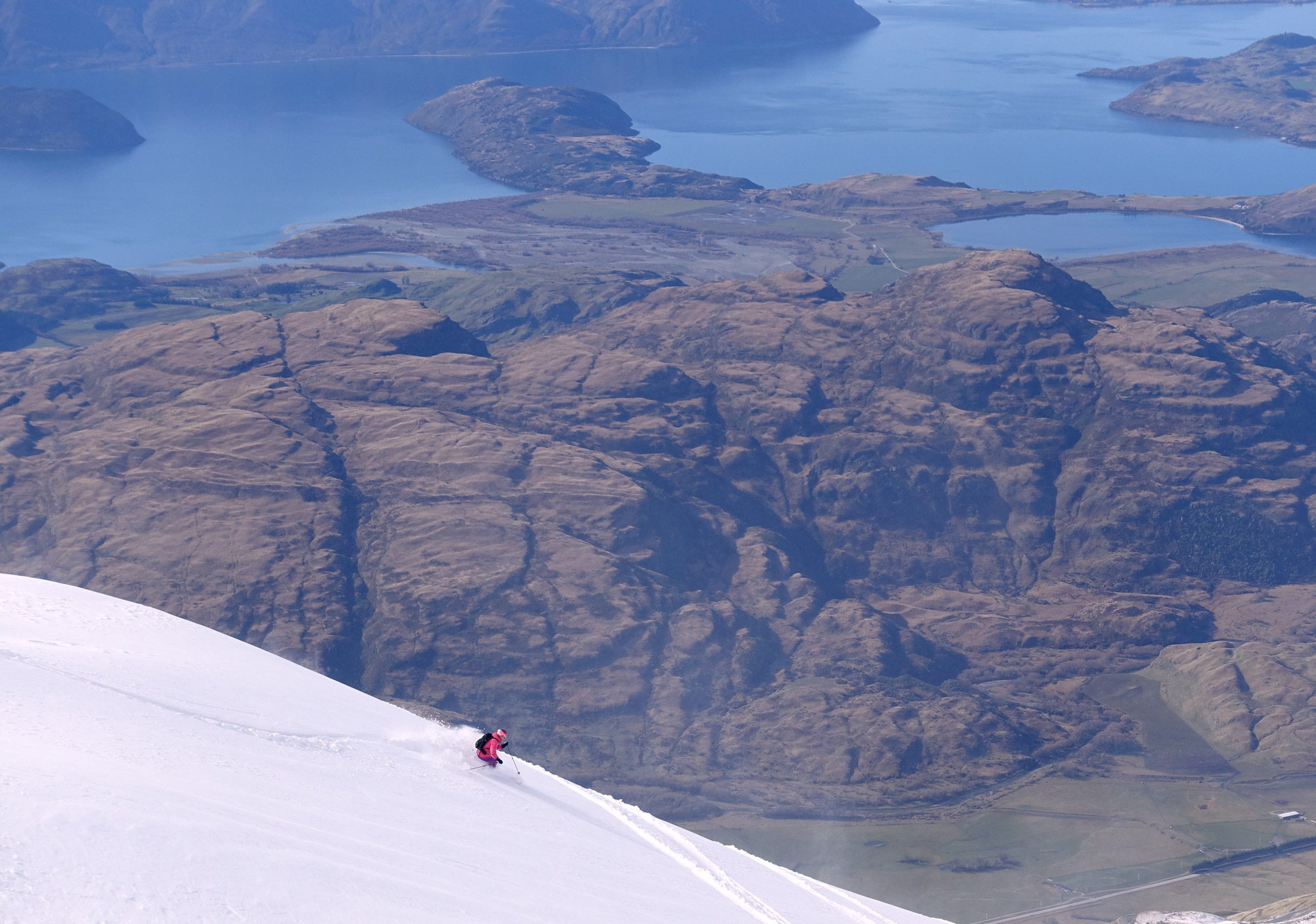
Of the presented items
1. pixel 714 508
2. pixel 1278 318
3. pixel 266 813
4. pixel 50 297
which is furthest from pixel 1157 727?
pixel 50 297

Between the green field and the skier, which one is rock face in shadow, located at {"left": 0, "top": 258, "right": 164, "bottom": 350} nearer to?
the green field

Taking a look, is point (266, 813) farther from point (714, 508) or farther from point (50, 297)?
point (50, 297)

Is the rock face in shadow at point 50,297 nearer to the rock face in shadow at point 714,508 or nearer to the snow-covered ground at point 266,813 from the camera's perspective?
the rock face in shadow at point 714,508

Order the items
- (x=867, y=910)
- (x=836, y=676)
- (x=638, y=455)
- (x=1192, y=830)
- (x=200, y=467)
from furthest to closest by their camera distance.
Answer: (x=638, y=455), (x=200, y=467), (x=836, y=676), (x=1192, y=830), (x=867, y=910)

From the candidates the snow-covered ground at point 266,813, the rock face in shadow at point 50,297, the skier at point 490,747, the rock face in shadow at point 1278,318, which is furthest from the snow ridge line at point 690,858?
the rock face in shadow at point 50,297

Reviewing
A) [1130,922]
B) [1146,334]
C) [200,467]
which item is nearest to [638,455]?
[200,467]

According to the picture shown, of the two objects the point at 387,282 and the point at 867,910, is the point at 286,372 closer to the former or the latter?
the point at 387,282
